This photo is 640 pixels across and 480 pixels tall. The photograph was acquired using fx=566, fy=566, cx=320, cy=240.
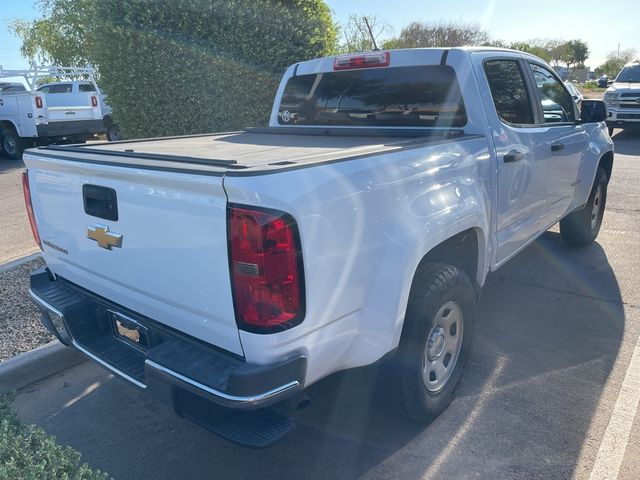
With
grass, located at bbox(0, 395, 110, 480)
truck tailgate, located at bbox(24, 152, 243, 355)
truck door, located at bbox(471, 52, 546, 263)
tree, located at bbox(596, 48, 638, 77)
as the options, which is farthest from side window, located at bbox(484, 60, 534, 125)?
tree, located at bbox(596, 48, 638, 77)

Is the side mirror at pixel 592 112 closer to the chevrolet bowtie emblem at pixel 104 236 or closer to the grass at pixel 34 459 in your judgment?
the chevrolet bowtie emblem at pixel 104 236

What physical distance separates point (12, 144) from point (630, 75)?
55.4 ft

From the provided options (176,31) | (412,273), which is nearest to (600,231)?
(412,273)

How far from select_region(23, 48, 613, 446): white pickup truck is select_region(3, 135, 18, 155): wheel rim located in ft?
42.7

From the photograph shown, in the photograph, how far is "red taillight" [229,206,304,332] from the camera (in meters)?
2.07

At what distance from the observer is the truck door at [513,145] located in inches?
142

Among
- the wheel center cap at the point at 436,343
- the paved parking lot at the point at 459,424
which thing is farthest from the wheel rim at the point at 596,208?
the wheel center cap at the point at 436,343

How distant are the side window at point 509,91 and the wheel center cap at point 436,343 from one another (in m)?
1.60

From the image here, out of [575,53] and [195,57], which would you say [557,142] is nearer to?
[195,57]

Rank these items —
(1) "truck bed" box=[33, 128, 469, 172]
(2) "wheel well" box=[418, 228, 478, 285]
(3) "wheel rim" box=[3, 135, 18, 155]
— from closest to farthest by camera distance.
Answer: (1) "truck bed" box=[33, 128, 469, 172] < (2) "wheel well" box=[418, 228, 478, 285] < (3) "wheel rim" box=[3, 135, 18, 155]

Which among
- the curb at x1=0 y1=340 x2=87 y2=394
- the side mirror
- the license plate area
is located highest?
the side mirror

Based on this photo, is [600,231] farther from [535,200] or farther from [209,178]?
[209,178]

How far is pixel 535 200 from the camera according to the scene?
4191 mm

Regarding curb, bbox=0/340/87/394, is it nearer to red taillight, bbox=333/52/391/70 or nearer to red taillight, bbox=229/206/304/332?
red taillight, bbox=229/206/304/332
